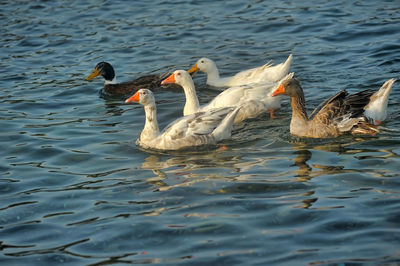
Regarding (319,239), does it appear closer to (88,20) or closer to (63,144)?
(63,144)

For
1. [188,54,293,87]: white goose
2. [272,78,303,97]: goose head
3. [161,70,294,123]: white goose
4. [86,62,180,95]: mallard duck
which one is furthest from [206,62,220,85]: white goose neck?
[272,78,303,97]: goose head

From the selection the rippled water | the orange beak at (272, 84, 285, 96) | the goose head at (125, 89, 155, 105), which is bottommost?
the rippled water

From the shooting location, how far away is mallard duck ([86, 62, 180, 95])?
15.2 m

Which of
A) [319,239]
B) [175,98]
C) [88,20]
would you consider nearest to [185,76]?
[175,98]

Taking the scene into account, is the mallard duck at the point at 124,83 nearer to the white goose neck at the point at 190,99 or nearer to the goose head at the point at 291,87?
the white goose neck at the point at 190,99

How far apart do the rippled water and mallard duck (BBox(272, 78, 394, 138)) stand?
0.22 m

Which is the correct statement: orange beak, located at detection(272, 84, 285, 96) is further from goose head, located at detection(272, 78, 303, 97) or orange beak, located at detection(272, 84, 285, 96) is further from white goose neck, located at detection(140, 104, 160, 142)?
white goose neck, located at detection(140, 104, 160, 142)

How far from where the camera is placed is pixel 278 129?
12008mm

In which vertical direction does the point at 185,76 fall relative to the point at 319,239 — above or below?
above

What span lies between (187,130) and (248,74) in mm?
3770

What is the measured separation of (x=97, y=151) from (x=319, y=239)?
5.25 metres

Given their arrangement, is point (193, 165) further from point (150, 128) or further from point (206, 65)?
point (206, 65)

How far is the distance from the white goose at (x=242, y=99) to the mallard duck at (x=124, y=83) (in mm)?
2198

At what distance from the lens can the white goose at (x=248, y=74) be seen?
14.3 metres
